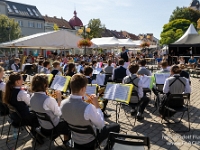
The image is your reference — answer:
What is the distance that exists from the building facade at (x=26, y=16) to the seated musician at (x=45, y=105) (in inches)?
1921

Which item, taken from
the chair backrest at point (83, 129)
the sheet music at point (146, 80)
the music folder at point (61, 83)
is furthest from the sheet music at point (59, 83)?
the chair backrest at point (83, 129)

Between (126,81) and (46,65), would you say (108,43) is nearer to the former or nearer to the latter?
(46,65)

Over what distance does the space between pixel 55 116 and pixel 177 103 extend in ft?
10.1

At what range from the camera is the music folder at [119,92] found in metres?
4.64

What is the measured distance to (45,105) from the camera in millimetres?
3594

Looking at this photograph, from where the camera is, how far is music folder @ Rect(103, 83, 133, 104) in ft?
15.2

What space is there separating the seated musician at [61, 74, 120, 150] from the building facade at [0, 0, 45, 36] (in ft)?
163

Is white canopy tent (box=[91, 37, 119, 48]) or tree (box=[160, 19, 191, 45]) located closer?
white canopy tent (box=[91, 37, 119, 48])

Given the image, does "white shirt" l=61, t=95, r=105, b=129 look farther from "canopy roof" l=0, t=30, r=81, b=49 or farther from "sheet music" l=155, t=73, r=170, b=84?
"canopy roof" l=0, t=30, r=81, b=49

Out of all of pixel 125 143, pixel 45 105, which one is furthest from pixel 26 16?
pixel 125 143

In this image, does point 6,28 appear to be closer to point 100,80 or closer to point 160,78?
point 100,80

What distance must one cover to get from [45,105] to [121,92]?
72.9 inches

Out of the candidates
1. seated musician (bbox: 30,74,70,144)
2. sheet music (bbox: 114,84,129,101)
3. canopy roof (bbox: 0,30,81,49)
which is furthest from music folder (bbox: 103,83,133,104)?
canopy roof (bbox: 0,30,81,49)

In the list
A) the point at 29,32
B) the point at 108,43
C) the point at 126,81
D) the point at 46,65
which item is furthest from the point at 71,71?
the point at 29,32
